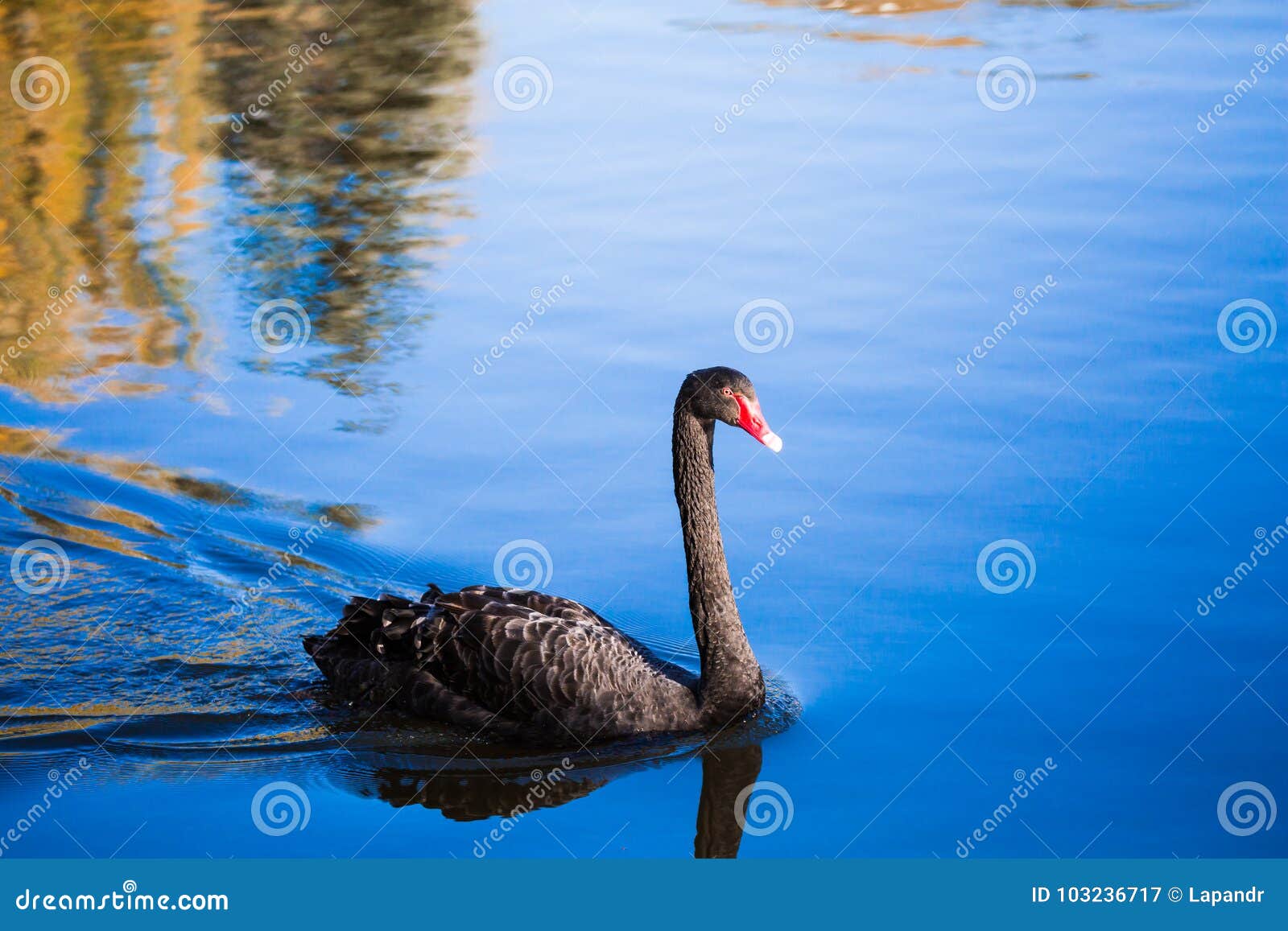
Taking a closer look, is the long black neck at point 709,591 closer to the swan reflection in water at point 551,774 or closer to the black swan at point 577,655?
the black swan at point 577,655

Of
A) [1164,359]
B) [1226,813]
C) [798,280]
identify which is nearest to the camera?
[1226,813]

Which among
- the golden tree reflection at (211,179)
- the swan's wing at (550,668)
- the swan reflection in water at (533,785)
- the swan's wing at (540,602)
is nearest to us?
the swan reflection in water at (533,785)

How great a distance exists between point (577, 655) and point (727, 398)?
1292mm

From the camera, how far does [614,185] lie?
42.2 feet

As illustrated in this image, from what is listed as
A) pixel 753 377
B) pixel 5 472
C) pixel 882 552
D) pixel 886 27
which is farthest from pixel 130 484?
pixel 886 27

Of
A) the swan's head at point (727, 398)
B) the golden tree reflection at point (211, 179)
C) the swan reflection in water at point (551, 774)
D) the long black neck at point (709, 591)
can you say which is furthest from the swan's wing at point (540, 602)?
the golden tree reflection at point (211, 179)

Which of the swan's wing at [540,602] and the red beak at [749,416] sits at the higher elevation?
the red beak at [749,416]

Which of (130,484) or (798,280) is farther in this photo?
(798,280)

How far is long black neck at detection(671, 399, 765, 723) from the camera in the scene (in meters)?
6.79

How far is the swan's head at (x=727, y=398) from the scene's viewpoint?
6711mm

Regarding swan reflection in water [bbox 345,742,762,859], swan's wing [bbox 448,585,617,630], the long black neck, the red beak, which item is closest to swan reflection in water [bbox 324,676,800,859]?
swan reflection in water [bbox 345,742,762,859]

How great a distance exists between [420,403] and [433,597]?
2905 millimetres

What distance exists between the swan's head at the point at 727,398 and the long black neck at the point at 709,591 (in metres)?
0.08

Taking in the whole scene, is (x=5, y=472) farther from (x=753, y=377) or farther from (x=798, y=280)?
(x=798, y=280)
